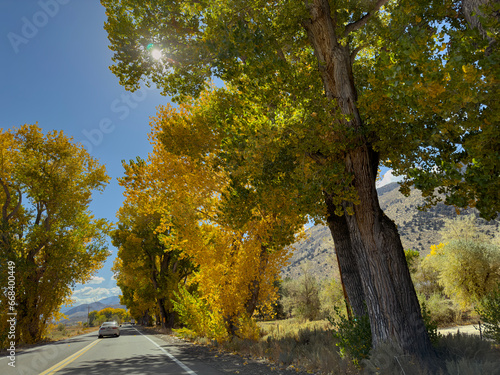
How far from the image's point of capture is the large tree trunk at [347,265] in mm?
7848

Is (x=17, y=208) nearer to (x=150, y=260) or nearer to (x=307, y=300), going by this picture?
(x=150, y=260)

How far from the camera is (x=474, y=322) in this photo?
1761 centimetres

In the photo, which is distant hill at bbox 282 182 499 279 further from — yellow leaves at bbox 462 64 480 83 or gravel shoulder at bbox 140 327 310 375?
yellow leaves at bbox 462 64 480 83

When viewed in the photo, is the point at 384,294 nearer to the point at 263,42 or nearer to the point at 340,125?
the point at 340,125

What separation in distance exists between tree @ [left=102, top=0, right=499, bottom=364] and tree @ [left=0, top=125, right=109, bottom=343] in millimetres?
15269

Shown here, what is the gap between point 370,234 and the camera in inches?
255

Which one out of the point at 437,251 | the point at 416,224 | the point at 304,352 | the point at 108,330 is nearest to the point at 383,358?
the point at 304,352

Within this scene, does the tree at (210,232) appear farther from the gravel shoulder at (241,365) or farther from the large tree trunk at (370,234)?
the large tree trunk at (370,234)

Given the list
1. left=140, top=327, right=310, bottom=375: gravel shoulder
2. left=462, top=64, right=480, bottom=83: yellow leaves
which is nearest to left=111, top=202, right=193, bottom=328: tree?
left=140, top=327, right=310, bottom=375: gravel shoulder

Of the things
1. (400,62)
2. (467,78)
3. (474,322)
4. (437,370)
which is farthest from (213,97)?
(474,322)

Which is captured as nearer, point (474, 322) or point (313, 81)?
point (313, 81)

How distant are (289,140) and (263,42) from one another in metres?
2.18

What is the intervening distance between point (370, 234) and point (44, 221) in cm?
2261

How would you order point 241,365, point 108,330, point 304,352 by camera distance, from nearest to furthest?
point 304,352 < point 241,365 < point 108,330
